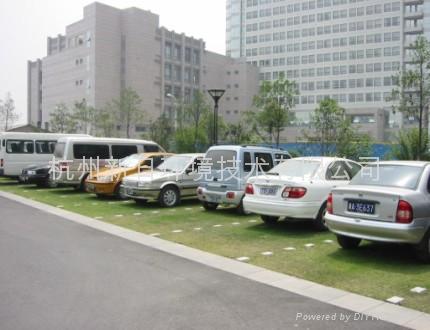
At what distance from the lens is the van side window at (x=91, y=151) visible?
717 inches

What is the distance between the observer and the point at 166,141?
41.0 meters

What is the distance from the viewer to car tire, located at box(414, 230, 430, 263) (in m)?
7.32

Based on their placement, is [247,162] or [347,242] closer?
[347,242]

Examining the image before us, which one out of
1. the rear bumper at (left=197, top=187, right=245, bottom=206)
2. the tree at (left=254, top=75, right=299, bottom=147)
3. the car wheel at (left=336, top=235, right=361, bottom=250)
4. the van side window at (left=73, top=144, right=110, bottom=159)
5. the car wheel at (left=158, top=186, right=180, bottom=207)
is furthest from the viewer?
the tree at (left=254, top=75, right=299, bottom=147)

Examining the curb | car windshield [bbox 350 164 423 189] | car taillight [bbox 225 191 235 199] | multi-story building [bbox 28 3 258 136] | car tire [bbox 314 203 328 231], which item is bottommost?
the curb

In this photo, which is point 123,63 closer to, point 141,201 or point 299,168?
point 141,201

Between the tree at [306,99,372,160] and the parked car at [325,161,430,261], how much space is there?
638 inches

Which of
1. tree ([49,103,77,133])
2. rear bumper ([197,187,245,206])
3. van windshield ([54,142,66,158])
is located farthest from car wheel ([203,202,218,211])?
tree ([49,103,77,133])

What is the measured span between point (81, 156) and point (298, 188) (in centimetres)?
1088

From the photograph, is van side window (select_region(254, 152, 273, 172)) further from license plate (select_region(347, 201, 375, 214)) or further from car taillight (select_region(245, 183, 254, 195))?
license plate (select_region(347, 201, 375, 214))

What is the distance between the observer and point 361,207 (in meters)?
7.59

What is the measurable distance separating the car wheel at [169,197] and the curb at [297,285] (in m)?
3.82

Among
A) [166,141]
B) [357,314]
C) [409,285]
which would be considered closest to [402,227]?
[409,285]

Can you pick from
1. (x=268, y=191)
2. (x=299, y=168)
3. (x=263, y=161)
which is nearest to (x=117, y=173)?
(x=263, y=161)
